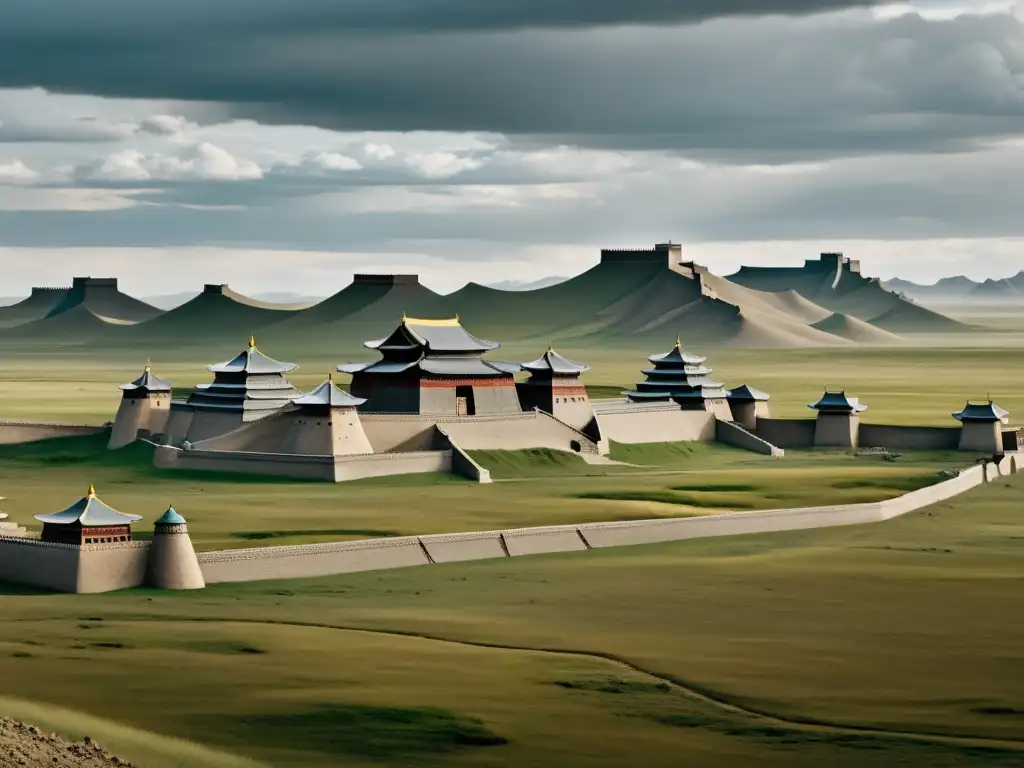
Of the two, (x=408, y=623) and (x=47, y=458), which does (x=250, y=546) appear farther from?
(x=47, y=458)

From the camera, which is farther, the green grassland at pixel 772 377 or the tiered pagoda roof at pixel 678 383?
the green grassland at pixel 772 377

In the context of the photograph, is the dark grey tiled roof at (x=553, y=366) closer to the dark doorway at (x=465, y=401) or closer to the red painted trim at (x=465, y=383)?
the red painted trim at (x=465, y=383)

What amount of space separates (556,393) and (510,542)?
84.4ft

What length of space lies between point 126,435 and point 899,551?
101ft

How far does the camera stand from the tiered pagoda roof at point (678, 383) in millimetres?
77125

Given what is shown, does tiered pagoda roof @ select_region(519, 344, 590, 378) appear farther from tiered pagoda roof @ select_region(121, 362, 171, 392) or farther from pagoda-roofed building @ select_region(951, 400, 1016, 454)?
pagoda-roofed building @ select_region(951, 400, 1016, 454)

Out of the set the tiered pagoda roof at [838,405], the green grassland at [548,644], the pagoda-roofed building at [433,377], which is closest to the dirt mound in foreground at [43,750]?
the green grassland at [548,644]

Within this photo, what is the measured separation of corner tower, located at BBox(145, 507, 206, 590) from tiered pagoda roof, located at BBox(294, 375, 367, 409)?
21828 mm

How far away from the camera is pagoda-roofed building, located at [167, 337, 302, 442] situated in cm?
6612

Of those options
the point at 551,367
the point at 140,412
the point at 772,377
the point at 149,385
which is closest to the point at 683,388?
the point at 551,367

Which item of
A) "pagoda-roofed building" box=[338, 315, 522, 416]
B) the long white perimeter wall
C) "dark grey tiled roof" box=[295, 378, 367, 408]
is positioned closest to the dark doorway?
"pagoda-roofed building" box=[338, 315, 522, 416]

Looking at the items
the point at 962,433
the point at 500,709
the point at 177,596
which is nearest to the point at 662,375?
the point at 962,433

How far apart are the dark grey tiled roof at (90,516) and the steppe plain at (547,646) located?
5.02 ft

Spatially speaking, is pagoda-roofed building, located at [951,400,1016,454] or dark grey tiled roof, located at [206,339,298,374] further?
pagoda-roofed building, located at [951,400,1016,454]
